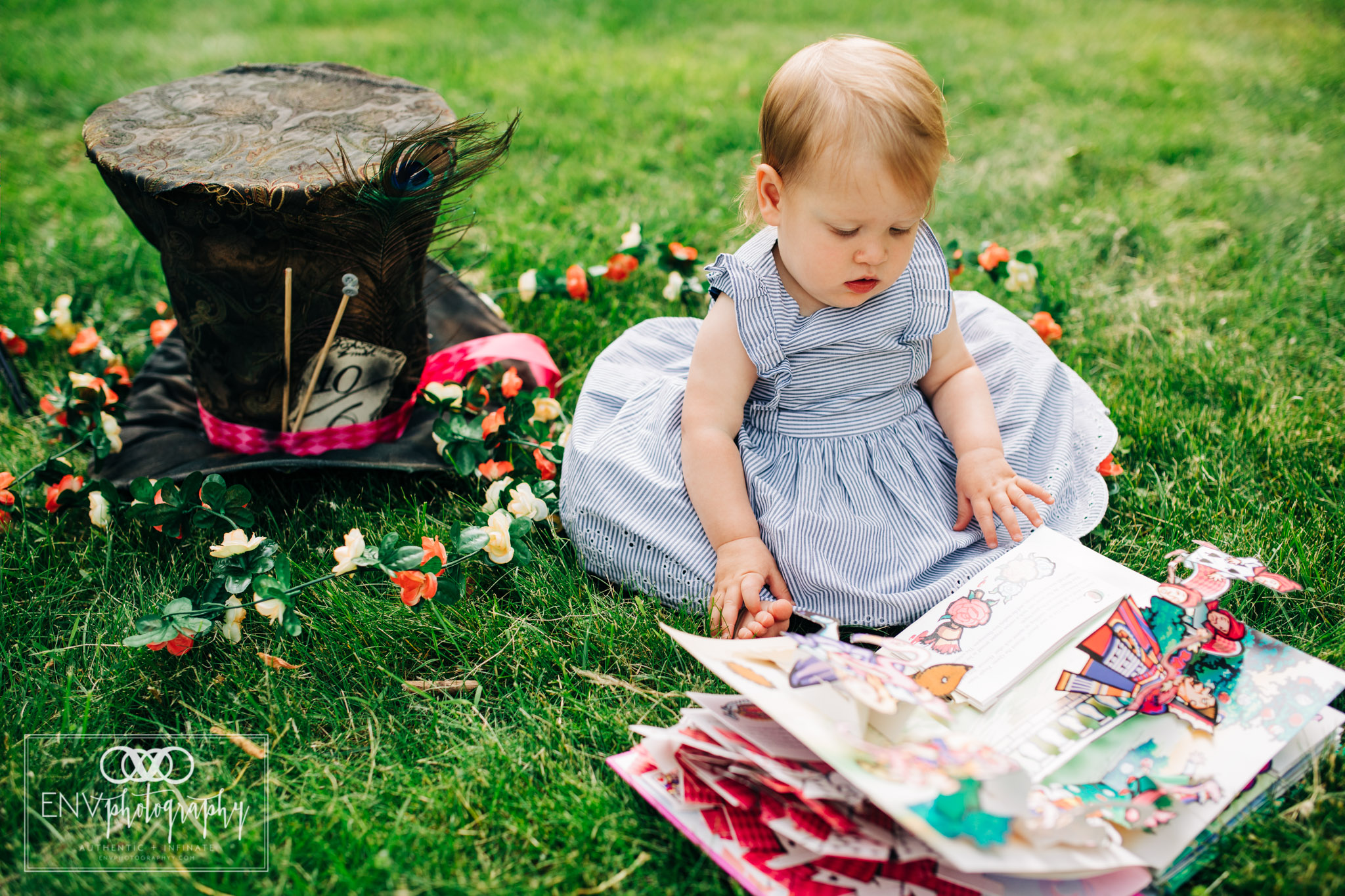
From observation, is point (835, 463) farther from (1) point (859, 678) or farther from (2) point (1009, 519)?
(1) point (859, 678)

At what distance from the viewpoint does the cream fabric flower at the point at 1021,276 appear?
283 centimetres

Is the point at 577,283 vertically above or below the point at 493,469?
above

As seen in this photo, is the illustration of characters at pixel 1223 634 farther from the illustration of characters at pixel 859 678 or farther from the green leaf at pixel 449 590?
the green leaf at pixel 449 590

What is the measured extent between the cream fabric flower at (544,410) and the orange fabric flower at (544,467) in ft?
0.35

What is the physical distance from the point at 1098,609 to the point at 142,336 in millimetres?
2832

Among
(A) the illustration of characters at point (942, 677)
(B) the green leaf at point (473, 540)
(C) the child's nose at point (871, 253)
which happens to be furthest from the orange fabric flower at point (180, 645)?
(C) the child's nose at point (871, 253)

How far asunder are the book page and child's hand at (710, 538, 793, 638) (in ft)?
0.84

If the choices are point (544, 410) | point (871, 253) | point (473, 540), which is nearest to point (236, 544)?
point (473, 540)

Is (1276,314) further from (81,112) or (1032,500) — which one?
(81,112)

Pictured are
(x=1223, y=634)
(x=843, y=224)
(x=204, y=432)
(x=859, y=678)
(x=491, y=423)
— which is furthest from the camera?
(x=204, y=432)

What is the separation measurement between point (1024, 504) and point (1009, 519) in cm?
4

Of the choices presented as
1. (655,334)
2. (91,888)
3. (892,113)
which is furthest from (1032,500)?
(91,888)

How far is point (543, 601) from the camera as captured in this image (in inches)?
75.8

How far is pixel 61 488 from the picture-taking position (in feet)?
7.01
